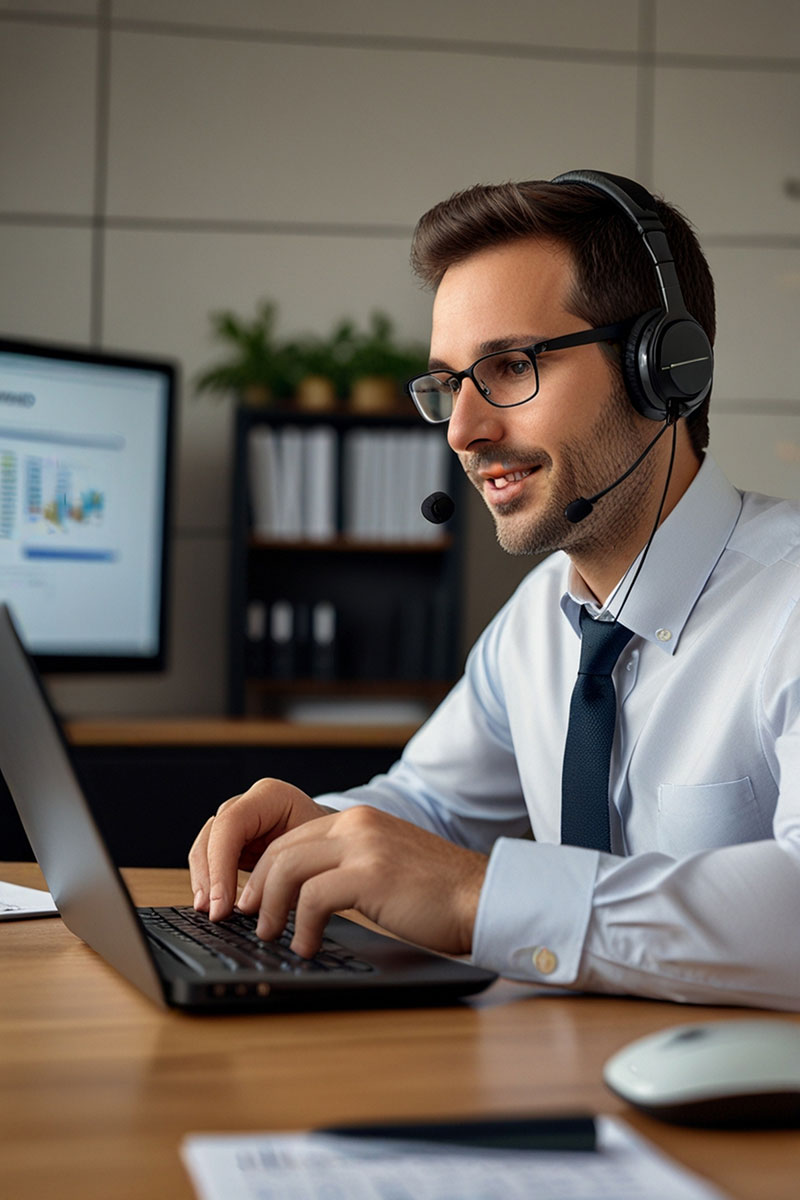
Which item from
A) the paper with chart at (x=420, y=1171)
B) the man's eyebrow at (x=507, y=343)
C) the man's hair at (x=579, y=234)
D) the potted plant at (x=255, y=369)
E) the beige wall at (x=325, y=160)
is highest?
the beige wall at (x=325, y=160)

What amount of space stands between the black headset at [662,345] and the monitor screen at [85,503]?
172 cm

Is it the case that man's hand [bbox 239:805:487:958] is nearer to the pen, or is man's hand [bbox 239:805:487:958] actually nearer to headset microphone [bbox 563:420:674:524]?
the pen

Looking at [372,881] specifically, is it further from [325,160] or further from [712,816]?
[325,160]

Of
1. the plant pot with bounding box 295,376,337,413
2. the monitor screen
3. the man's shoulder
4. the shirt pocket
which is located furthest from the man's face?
the plant pot with bounding box 295,376,337,413

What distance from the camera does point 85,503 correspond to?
2.73 meters

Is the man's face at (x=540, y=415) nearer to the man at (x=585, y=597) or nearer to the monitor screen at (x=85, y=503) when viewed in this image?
the man at (x=585, y=597)

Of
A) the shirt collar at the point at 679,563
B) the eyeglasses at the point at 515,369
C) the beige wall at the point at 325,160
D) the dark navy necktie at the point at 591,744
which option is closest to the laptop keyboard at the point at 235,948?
the dark navy necktie at the point at 591,744

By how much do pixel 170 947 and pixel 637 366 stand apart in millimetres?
738

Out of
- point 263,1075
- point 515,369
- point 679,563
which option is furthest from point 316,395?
point 263,1075

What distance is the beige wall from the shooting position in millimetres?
3133

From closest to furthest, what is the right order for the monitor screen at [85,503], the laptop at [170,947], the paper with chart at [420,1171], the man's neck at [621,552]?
1. the paper with chart at [420,1171]
2. the laptop at [170,947]
3. the man's neck at [621,552]
4. the monitor screen at [85,503]

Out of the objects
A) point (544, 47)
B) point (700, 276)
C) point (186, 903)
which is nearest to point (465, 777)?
point (186, 903)

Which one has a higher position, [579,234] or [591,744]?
[579,234]

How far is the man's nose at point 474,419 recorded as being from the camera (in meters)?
1.26
